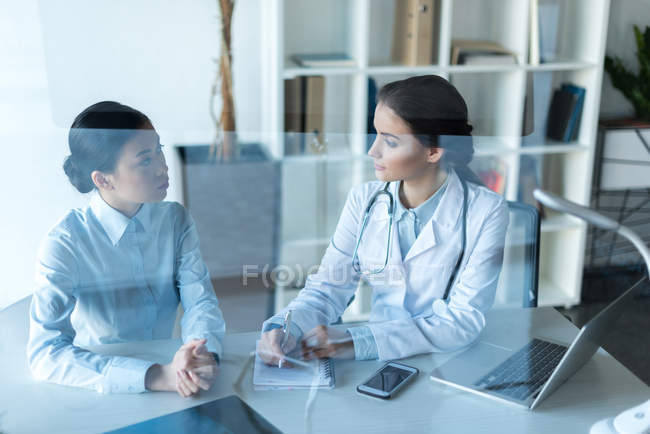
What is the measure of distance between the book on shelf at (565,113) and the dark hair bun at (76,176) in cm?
67

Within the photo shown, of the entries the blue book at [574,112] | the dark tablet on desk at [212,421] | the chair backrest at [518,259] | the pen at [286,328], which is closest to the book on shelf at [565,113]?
the blue book at [574,112]

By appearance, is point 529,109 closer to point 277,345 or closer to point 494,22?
point 494,22

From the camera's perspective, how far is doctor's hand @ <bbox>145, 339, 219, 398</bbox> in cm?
78

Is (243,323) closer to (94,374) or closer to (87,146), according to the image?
(94,374)

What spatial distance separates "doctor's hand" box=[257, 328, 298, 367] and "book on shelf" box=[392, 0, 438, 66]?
1.36 ft

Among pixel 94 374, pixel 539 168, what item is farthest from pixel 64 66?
pixel 539 168

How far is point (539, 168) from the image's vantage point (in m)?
0.93

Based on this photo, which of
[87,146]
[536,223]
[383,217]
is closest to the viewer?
[87,146]

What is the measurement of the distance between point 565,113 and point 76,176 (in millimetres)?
743

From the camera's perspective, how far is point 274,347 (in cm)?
83

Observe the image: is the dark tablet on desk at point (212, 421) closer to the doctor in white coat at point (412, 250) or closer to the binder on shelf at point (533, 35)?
the doctor in white coat at point (412, 250)

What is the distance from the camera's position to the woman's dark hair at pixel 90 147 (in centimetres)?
73

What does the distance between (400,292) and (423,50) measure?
34 cm

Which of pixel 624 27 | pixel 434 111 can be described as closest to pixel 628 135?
pixel 624 27
